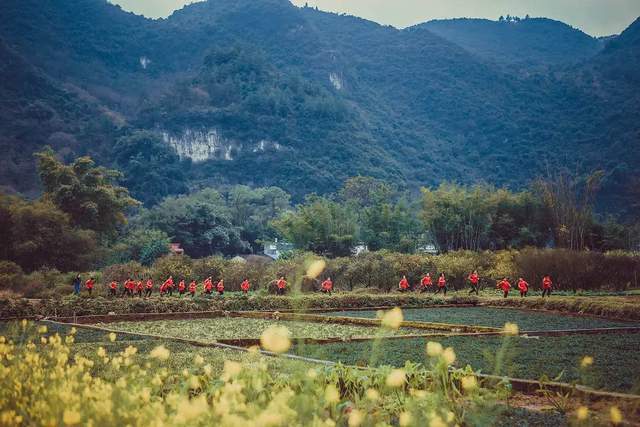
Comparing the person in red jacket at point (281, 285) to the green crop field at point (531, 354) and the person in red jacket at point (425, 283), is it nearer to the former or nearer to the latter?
the person in red jacket at point (425, 283)

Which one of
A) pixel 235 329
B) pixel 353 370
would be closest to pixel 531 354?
pixel 353 370

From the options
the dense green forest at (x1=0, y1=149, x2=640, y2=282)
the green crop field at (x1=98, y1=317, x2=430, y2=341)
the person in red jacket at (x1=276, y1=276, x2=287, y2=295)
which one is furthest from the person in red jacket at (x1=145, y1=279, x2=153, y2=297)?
the green crop field at (x1=98, y1=317, x2=430, y2=341)

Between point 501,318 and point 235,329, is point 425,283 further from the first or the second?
point 235,329

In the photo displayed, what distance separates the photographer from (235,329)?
585 inches

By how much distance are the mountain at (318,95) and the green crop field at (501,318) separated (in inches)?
2512

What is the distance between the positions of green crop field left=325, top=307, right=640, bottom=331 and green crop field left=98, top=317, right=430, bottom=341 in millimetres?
2151

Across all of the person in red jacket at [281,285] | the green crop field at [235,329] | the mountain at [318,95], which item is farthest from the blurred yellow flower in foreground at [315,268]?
the mountain at [318,95]

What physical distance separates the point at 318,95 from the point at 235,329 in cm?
12687

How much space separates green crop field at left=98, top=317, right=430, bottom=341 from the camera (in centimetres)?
1349

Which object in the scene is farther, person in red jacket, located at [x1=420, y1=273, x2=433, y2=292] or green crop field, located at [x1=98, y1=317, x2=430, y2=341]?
person in red jacket, located at [x1=420, y1=273, x2=433, y2=292]

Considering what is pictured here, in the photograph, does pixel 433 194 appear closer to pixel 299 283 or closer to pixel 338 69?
pixel 299 283

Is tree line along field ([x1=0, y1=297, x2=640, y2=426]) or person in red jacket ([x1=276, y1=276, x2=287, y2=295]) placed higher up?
tree line along field ([x1=0, y1=297, x2=640, y2=426])

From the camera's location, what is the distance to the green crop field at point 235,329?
44.3 ft

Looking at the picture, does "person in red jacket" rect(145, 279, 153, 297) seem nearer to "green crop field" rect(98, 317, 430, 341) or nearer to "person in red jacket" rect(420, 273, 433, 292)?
"green crop field" rect(98, 317, 430, 341)
